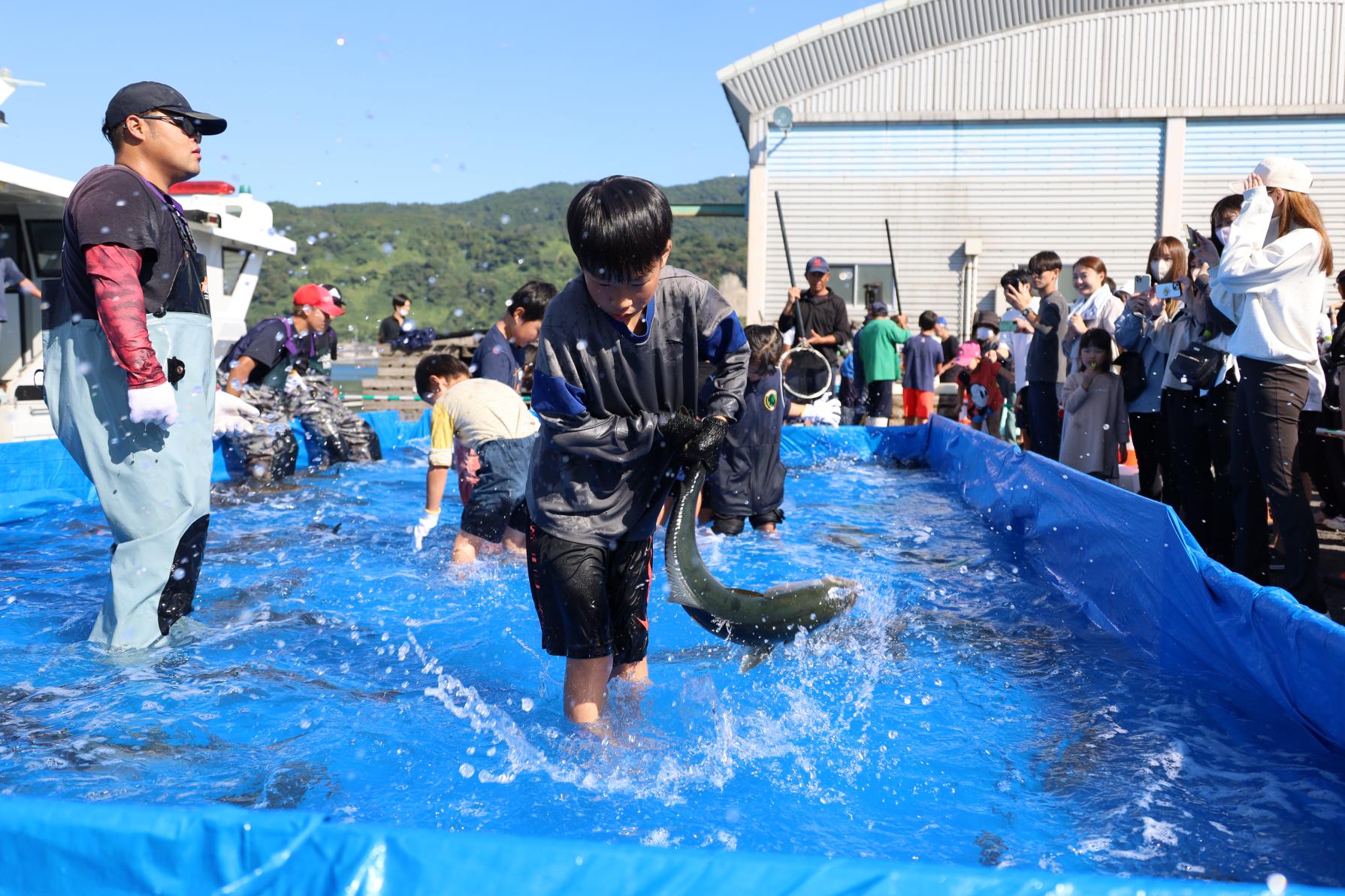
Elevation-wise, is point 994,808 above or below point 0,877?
below

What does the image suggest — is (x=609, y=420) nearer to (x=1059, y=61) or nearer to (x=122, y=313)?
(x=122, y=313)

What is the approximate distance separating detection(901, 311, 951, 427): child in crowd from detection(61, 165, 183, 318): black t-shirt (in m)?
10.6

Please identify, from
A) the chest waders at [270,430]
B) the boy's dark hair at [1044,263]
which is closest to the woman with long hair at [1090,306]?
the boy's dark hair at [1044,263]

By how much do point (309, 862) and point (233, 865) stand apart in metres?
0.15

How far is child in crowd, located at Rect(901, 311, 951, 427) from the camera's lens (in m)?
13.3

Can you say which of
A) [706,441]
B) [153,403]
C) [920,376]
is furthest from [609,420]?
[920,376]

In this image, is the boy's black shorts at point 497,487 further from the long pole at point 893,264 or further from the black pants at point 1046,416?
the long pole at point 893,264

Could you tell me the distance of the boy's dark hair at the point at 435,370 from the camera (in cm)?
627

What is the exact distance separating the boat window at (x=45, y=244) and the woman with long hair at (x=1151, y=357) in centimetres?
1309

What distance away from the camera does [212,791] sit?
9.42ft

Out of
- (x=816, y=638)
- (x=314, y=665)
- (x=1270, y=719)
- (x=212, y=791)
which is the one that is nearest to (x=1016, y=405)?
(x=816, y=638)

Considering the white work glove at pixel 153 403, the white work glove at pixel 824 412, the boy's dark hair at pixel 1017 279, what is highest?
the boy's dark hair at pixel 1017 279

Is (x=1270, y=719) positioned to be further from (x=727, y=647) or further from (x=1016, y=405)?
(x=1016, y=405)

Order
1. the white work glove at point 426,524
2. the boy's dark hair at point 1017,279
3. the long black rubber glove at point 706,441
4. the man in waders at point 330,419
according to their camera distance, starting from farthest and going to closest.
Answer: the man in waders at point 330,419 → the boy's dark hair at point 1017,279 → the white work glove at point 426,524 → the long black rubber glove at point 706,441
